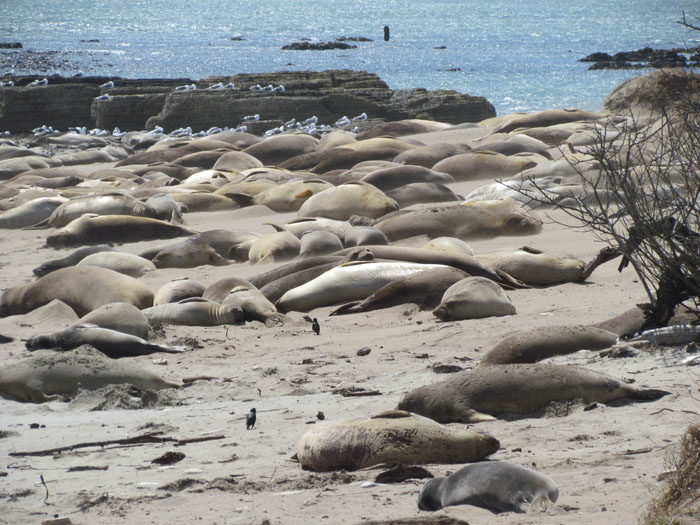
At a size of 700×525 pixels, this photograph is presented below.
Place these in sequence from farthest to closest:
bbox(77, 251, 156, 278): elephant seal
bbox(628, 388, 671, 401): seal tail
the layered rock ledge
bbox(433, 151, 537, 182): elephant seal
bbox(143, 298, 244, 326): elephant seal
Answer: the layered rock ledge < bbox(433, 151, 537, 182): elephant seal < bbox(77, 251, 156, 278): elephant seal < bbox(143, 298, 244, 326): elephant seal < bbox(628, 388, 671, 401): seal tail

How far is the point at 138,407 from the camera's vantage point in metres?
4.59

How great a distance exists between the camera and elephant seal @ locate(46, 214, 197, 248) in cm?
960

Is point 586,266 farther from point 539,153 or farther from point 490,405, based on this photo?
point 539,153

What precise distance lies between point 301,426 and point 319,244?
Answer: 4.28 metres

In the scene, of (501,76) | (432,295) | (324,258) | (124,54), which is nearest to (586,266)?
(432,295)

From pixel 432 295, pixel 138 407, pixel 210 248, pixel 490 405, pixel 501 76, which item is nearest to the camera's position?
pixel 490 405

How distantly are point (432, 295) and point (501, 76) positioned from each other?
121 feet

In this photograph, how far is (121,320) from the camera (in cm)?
599

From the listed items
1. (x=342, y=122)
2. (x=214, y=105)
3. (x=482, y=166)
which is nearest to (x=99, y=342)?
(x=482, y=166)

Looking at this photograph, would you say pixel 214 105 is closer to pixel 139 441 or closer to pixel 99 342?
pixel 99 342

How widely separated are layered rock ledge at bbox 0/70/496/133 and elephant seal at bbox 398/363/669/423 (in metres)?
16.6

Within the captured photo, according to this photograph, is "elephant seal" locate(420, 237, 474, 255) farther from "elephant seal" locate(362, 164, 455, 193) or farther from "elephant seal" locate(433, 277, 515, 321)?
"elephant seal" locate(362, 164, 455, 193)

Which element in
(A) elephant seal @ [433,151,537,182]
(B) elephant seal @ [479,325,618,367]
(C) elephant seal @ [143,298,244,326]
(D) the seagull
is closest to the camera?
(B) elephant seal @ [479,325,618,367]

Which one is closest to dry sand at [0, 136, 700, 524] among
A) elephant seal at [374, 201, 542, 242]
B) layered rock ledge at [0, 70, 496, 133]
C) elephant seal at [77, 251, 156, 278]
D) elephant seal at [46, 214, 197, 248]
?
elephant seal at [77, 251, 156, 278]
